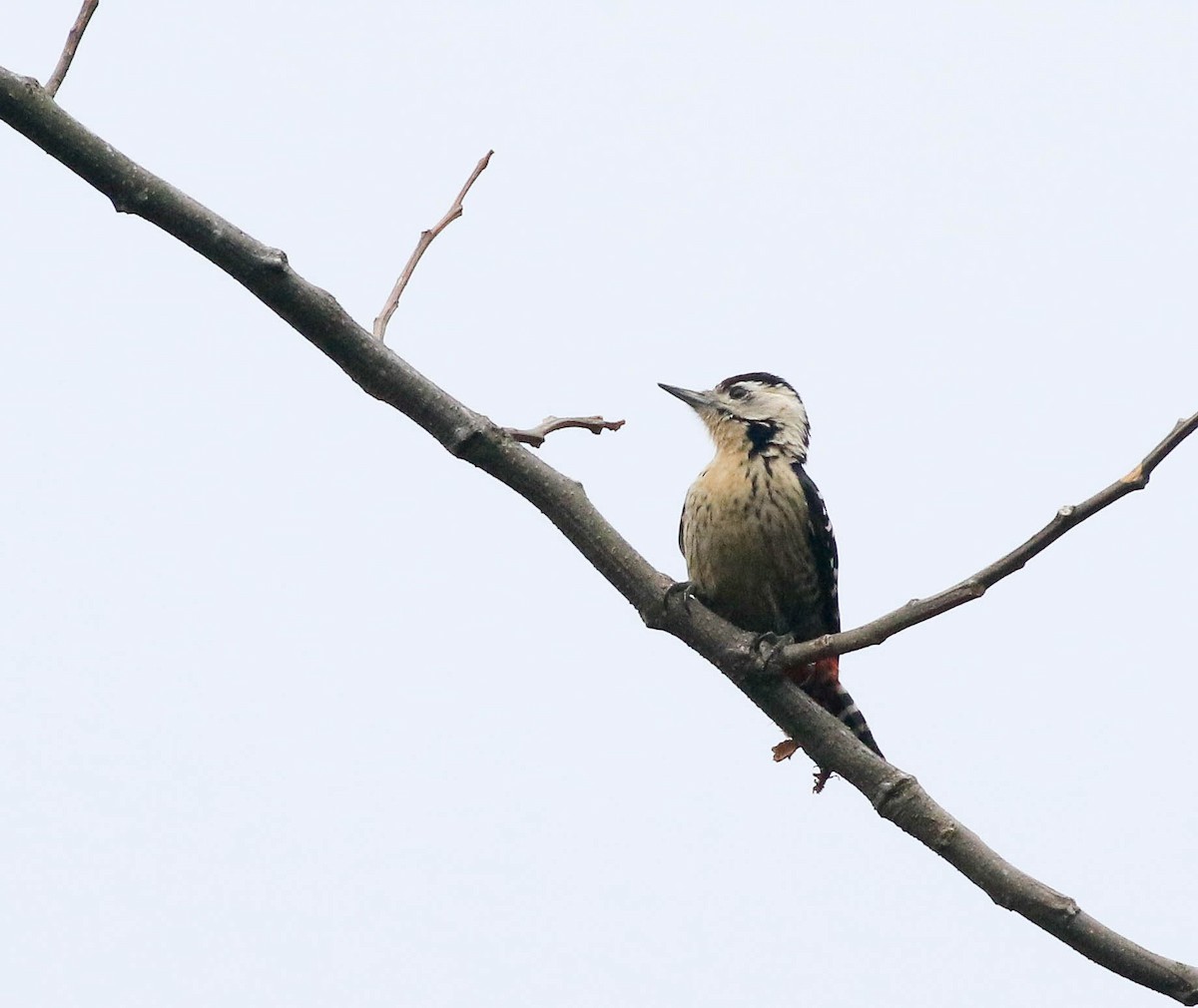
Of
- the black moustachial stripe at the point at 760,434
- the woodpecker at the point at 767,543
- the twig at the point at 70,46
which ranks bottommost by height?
the twig at the point at 70,46

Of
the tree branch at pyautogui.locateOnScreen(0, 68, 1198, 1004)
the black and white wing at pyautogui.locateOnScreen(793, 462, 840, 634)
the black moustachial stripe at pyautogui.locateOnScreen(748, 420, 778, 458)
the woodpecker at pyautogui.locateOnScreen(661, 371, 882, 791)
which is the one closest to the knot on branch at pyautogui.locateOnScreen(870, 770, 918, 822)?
the tree branch at pyautogui.locateOnScreen(0, 68, 1198, 1004)

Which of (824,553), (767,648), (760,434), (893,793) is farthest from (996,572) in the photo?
(760,434)

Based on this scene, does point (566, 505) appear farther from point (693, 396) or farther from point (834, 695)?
point (693, 396)

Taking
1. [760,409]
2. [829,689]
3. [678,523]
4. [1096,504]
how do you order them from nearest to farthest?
[1096,504]
[829,689]
[678,523]
[760,409]

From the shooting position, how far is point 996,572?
3.27m

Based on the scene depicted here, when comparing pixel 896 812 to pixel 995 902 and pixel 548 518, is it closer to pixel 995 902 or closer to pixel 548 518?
pixel 995 902

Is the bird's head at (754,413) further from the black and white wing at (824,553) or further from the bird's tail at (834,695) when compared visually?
the bird's tail at (834,695)

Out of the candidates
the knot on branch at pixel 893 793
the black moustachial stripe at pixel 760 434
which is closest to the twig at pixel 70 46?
the knot on branch at pixel 893 793

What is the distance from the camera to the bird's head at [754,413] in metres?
6.33

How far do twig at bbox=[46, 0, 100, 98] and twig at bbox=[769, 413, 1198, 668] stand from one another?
2.33m

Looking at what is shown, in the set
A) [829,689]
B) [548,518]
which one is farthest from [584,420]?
[829,689]

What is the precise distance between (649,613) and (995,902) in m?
1.18

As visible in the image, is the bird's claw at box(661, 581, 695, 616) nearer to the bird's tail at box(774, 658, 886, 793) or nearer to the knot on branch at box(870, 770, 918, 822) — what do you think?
the knot on branch at box(870, 770, 918, 822)

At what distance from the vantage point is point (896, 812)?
379 cm
